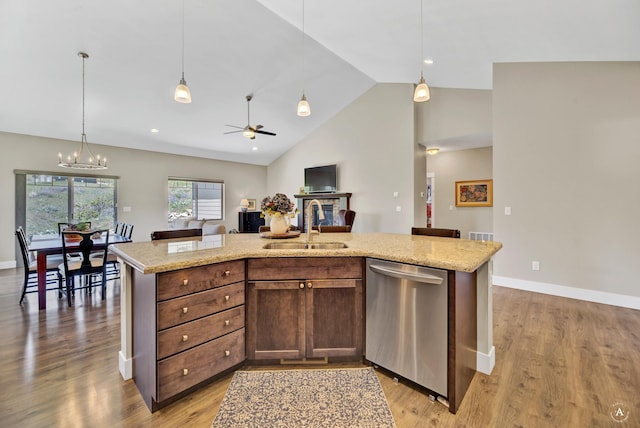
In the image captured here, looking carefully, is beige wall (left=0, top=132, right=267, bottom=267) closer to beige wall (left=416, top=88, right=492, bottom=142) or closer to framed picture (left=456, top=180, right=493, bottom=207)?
beige wall (left=416, top=88, right=492, bottom=142)

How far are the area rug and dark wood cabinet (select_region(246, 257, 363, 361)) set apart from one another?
0.13 metres

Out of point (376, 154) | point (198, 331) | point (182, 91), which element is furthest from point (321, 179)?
point (198, 331)

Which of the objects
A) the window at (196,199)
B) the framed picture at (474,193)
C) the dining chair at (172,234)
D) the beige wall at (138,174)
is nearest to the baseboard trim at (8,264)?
the beige wall at (138,174)

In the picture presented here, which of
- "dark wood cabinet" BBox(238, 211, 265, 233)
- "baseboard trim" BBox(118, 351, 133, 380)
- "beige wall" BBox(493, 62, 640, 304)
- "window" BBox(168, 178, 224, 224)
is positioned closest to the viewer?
"baseboard trim" BBox(118, 351, 133, 380)

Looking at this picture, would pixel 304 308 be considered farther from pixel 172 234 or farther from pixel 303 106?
pixel 303 106

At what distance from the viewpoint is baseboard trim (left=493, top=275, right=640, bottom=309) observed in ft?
10.9

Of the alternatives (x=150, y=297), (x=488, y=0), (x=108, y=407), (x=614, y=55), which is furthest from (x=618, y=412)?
(x=614, y=55)

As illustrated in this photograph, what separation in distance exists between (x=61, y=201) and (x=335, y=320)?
6.82 m

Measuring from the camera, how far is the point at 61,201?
19.4 feet

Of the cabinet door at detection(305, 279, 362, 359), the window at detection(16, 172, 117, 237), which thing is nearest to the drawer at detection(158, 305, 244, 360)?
the cabinet door at detection(305, 279, 362, 359)

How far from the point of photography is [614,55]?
3.21 metres

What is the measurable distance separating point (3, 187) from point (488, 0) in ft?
26.7

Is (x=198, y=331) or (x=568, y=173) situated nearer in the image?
(x=198, y=331)

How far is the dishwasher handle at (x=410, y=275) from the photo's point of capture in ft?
5.36
